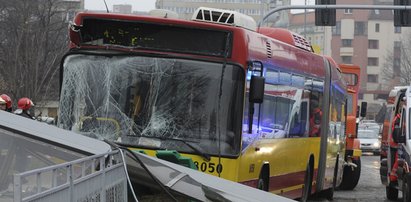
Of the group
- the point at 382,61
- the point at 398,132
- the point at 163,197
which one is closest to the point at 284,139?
the point at 398,132

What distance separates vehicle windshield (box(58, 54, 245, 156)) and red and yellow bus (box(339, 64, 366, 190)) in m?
12.4

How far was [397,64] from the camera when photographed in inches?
4673

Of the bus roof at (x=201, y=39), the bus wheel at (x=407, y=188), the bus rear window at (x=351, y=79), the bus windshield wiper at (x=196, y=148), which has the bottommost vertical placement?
the bus wheel at (x=407, y=188)

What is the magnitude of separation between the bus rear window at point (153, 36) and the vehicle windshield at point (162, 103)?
20 cm

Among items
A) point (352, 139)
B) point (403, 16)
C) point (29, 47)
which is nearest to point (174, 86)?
point (352, 139)

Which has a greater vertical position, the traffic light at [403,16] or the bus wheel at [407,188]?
the traffic light at [403,16]

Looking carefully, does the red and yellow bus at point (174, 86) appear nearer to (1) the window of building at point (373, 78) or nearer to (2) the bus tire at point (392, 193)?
(2) the bus tire at point (392, 193)

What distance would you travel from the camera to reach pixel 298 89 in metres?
13.1

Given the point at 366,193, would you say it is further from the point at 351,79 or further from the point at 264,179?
the point at 264,179

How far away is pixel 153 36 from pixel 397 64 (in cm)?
11281

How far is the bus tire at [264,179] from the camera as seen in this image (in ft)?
35.1

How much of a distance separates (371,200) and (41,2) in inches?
1128

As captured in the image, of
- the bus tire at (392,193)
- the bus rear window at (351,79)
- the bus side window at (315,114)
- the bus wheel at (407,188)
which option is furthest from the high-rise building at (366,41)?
the bus wheel at (407,188)

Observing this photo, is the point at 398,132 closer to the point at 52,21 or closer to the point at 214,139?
the point at 214,139
